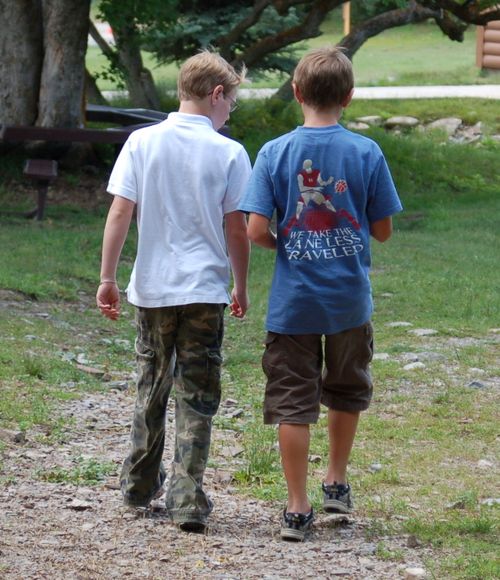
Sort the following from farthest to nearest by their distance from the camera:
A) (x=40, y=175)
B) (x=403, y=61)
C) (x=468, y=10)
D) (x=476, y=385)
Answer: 1. (x=403, y=61)
2. (x=468, y=10)
3. (x=40, y=175)
4. (x=476, y=385)

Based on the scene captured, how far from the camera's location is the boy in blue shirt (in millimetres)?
4055

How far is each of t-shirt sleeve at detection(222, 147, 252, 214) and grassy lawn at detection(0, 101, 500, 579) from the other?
1.26 meters

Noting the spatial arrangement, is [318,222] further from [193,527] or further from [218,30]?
[218,30]

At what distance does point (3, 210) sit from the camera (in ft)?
42.4

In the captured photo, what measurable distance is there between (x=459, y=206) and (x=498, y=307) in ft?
22.0

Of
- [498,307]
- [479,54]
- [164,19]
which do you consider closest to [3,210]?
[164,19]

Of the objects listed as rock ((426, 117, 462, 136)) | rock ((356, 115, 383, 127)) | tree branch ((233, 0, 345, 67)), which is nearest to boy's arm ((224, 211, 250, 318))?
tree branch ((233, 0, 345, 67))

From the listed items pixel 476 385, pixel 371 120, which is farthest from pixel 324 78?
pixel 371 120

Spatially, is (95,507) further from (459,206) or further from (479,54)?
(479,54)

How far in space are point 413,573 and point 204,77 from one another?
Answer: 181 centimetres

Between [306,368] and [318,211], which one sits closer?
[318,211]

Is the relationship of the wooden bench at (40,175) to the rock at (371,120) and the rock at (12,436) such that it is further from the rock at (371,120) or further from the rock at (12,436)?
the rock at (371,120)

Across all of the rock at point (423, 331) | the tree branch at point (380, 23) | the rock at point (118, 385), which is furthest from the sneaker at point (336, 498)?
the tree branch at point (380, 23)

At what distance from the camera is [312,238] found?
4070 mm
